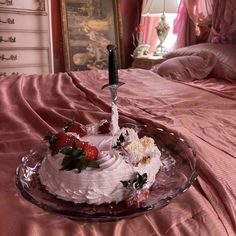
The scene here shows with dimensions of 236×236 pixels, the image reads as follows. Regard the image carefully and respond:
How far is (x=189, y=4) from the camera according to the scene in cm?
299

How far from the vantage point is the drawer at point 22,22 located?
3287 millimetres

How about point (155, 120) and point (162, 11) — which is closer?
point (155, 120)

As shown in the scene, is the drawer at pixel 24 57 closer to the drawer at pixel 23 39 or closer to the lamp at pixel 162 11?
the drawer at pixel 23 39

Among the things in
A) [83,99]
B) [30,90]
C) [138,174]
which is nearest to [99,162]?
[138,174]

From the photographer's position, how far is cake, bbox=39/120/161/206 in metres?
0.65

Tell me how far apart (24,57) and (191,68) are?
202 centimetres

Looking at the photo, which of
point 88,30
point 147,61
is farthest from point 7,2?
point 147,61

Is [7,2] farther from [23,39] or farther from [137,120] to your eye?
[137,120]

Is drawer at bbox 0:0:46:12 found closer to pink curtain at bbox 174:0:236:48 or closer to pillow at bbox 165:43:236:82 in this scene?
pink curtain at bbox 174:0:236:48

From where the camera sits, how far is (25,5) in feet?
10.9

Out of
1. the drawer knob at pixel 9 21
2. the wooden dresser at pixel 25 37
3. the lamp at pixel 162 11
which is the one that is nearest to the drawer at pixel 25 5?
the wooden dresser at pixel 25 37

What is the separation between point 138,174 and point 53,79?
4.63 ft

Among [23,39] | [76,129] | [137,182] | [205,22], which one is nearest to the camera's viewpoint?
[137,182]

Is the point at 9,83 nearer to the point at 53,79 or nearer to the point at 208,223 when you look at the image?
the point at 53,79
